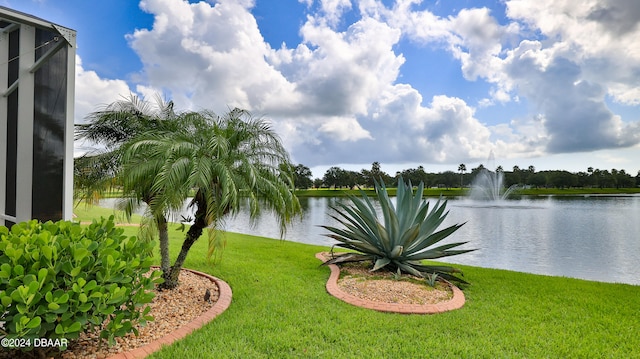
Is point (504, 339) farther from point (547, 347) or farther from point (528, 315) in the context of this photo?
point (528, 315)

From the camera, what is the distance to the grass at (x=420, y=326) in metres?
3.40

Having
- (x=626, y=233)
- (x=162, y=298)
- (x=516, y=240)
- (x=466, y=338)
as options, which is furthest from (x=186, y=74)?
(x=626, y=233)

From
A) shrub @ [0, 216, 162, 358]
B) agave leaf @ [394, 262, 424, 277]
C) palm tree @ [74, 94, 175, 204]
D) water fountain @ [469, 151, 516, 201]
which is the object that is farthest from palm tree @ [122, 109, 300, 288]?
water fountain @ [469, 151, 516, 201]

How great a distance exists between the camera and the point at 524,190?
206ft

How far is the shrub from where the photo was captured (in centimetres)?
235

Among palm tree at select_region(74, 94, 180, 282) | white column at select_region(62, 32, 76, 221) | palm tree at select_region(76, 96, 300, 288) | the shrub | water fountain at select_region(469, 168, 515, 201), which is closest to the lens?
the shrub

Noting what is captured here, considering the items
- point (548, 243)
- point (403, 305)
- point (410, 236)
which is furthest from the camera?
point (548, 243)

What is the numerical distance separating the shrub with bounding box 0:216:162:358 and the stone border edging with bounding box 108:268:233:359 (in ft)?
1.44

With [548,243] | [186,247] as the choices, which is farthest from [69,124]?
[548,243]

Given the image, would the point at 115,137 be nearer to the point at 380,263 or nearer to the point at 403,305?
the point at 380,263

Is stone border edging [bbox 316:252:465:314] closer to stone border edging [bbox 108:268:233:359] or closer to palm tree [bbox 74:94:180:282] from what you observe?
stone border edging [bbox 108:268:233:359]

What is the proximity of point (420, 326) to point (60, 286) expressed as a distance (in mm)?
3724

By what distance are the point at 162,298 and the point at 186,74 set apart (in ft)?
21.6

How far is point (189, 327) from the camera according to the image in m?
3.85
